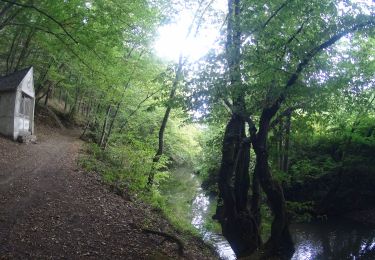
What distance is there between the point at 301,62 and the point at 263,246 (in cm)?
565

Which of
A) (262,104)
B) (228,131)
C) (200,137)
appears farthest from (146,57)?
(200,137)

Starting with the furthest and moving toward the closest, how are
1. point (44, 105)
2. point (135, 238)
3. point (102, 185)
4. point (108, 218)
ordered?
point (44, 105)
point (102, 185)
point (108, 218)
point (135, 238)

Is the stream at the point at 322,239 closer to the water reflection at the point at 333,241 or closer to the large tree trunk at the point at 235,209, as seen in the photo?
the water reflection at the point at 333,241

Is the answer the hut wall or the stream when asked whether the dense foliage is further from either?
the hut wall

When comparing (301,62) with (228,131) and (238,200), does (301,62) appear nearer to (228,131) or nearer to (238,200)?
(228,131)

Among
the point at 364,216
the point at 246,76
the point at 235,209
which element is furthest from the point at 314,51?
the point at 364,216

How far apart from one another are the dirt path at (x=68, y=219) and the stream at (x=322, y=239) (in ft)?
10.2

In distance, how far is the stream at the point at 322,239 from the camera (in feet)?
48.1

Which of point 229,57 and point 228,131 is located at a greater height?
point 229,57

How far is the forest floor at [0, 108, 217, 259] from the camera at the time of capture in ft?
25.9

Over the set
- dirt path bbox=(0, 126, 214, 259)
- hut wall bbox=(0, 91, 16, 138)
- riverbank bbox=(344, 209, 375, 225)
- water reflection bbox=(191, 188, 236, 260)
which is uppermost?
hut wall bbox=(0, 91, 16, 138)

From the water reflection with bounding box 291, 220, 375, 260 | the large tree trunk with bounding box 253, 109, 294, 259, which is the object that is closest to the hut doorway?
the large tree trunk with bounding box 253, 109, 294, 259

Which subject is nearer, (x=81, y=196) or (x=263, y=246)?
(x=263, y=246)

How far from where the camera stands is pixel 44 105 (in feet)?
115
